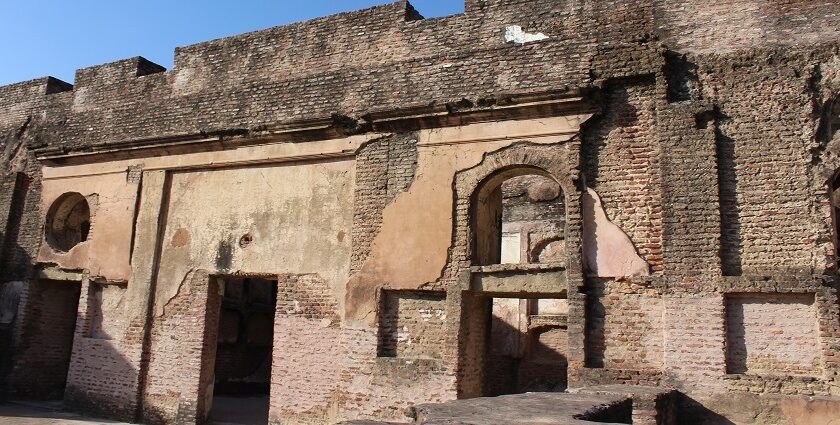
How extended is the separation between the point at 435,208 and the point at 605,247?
2.17m

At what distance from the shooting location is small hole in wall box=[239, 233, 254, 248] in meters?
10.1

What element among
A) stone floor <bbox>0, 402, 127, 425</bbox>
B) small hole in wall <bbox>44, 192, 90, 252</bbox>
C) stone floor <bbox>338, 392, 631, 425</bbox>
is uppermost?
small hole in wall <bbox>44, 192, 90, 252</bbox>

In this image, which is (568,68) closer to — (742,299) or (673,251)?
(673,251)

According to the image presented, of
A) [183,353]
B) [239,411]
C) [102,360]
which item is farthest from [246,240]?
[239,411]

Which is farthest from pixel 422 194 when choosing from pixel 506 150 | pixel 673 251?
pixel 673 251

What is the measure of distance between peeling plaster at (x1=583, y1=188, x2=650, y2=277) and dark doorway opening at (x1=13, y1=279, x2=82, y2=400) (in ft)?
29.1

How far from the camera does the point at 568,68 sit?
8430 millimetres

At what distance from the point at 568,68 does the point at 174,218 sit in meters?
6.46

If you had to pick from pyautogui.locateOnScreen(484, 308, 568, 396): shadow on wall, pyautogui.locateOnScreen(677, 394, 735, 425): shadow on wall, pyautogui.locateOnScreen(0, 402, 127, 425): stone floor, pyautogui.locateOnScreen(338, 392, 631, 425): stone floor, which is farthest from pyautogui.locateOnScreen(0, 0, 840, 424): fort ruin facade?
pyautogui.locateOnScreen(484, 308, 568, 396): shadow on wall

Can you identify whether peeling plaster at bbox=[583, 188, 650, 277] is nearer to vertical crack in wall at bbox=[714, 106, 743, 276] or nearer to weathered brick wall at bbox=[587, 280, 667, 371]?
weathered brick wall at bbox=[587, 280, 667, 371]

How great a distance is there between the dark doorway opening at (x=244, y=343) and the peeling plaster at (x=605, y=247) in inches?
316

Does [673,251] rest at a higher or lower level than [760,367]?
higher

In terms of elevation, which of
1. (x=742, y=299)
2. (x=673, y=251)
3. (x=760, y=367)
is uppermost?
(x=673, y=251)

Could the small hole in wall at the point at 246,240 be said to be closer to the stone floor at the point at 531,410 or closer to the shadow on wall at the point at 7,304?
the shadow on wall at the point at 7,304
